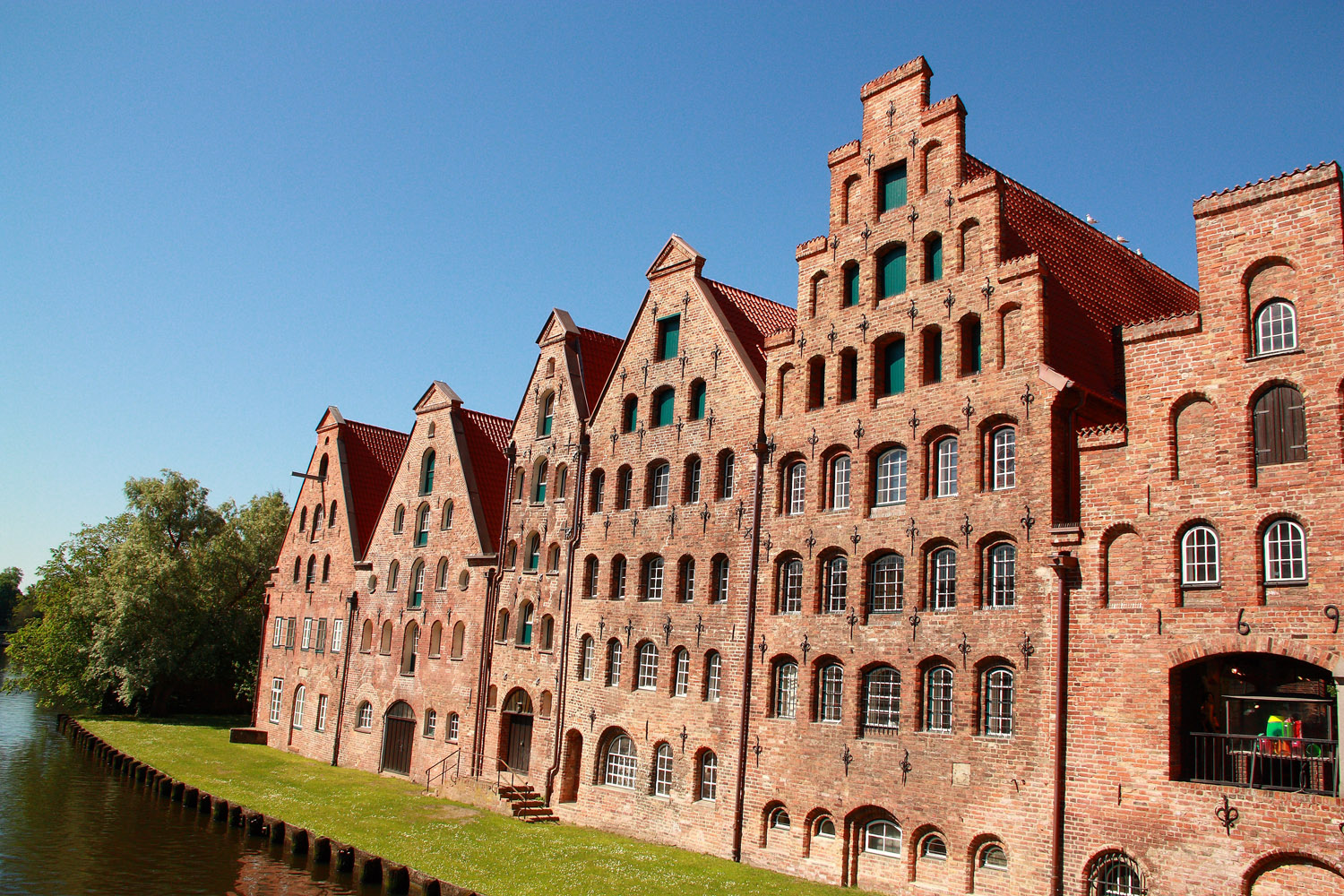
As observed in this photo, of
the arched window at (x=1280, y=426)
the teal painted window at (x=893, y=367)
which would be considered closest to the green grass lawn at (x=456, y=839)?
the teal painted window at (x=893, y=367)

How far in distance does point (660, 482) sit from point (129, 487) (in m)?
44.3

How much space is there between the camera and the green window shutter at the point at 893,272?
79.4ft

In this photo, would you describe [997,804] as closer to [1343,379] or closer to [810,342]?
[1343,379]

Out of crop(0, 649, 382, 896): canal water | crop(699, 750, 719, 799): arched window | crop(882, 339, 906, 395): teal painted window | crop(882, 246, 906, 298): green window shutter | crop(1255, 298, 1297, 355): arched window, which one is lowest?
crop(0, 649, 382, 896): canal water

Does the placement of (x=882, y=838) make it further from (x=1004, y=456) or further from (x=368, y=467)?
(x=368, y=467)

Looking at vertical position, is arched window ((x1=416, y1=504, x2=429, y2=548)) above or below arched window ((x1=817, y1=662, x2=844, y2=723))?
above

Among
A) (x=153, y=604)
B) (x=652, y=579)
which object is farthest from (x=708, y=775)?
(x=153, y=604)

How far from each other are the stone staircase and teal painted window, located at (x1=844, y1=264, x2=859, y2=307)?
1722cm

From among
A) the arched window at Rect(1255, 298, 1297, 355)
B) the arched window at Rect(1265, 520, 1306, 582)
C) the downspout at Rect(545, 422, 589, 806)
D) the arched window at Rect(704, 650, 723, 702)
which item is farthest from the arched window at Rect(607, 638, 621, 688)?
the arched window at Rect(1255, 298, 1297, 355)

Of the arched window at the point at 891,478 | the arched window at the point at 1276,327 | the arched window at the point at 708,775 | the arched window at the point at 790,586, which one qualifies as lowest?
the arched window at the point at 708,775

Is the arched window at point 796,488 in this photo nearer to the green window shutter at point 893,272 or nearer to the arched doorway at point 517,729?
the green window shutter at point 893,272

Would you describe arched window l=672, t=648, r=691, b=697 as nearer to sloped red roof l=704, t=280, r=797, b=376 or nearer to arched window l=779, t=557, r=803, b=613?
arched window l=779, t=557, r=803, b=613

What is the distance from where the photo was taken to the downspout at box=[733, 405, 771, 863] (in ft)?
80.6

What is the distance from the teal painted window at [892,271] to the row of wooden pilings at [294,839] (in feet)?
54.3
